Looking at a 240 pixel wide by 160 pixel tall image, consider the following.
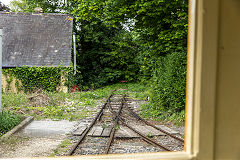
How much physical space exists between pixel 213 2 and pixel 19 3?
4198cm

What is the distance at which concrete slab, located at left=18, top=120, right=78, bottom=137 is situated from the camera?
300 inches

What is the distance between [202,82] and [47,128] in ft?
26.7

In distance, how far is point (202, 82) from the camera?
1092 millimetres

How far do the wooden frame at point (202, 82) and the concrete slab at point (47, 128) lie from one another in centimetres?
710

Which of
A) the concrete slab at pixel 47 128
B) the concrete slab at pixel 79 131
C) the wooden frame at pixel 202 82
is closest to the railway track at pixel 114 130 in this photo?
the concrete slab at pixel 79 131

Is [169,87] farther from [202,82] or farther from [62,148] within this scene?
[202,82]

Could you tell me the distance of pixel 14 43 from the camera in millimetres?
22359

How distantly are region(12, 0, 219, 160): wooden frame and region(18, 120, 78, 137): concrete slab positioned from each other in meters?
7.10

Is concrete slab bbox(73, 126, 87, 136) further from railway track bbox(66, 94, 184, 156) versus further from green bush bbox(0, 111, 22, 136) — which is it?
green bush bbox(0, 111, 22, 136)

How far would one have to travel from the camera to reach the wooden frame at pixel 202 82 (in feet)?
3.53

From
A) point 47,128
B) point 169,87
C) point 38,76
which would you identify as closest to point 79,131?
point 47,128

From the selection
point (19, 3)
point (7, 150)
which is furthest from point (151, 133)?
point (19, 3)

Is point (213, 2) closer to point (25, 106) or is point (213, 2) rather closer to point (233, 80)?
point (233, 80)

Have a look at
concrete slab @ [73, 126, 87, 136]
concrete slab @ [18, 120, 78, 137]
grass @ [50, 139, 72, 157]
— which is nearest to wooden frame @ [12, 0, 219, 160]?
grass @ [50, 139, 72, 157]
